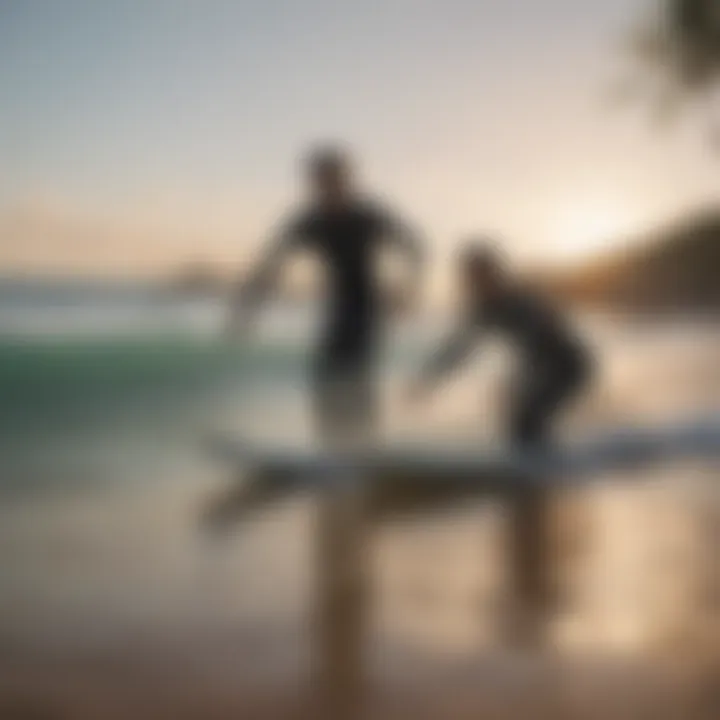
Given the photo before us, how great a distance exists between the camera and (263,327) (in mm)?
1020

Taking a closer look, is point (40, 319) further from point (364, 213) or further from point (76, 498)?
point (364, 213)

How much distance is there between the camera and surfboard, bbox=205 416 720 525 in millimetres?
998

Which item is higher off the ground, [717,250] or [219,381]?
[717,250]

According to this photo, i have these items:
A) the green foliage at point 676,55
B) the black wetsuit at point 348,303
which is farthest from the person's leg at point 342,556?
the green foliage at point 676,55

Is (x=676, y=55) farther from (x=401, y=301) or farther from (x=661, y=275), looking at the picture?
(x=401, y=301)

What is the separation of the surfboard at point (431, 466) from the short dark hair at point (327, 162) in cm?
27

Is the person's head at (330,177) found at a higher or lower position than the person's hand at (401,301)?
higher

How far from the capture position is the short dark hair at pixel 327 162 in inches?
40.1

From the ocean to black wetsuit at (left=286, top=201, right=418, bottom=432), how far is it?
2cm

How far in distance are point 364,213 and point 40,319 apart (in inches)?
13.0

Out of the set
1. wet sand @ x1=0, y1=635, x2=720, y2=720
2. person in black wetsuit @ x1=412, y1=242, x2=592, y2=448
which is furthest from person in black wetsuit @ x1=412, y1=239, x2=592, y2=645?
wet sand @ x1=0, y1=635, x2=720, y2=720

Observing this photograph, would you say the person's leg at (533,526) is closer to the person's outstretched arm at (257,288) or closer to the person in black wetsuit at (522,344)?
the person in black wetsuit at (522,344)

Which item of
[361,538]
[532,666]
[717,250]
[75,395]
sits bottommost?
[532,666]

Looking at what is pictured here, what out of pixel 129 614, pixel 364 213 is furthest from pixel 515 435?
pixel 129 614
